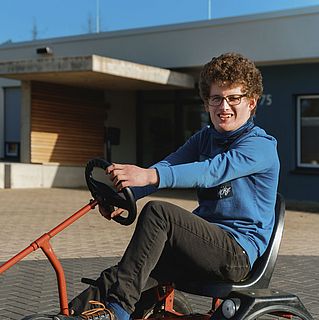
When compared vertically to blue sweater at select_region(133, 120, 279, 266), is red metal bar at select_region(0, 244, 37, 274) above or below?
below

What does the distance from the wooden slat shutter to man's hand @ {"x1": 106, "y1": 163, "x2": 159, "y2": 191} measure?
551 inches

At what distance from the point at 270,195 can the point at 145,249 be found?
0.77 metres

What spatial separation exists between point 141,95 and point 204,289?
16.2 metres

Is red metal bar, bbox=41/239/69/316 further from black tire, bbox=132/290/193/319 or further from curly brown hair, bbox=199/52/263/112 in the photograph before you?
curly brown hair, bbox=199/52/263/112

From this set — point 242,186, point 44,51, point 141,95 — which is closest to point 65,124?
point 44,51

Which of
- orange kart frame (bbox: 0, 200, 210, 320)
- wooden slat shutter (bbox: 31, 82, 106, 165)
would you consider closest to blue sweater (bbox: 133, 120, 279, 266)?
orange kart frame (bbox: 0, 200, 210, 320)

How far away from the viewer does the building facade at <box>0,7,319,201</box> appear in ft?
48.5

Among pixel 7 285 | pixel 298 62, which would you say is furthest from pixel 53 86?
pixel 7 285

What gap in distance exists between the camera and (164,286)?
344cm

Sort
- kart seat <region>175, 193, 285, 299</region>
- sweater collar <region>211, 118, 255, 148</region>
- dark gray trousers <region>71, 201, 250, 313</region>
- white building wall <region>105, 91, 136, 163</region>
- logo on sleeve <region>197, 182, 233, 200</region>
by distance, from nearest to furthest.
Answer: dark gray trousers <region>71, 201, 250, 313</region>
kart seat <region>175, 193, 285, 299</region>
logo on sleeve <region>197, 182, 233, 200</region>
sweater collar <region>211, 118, 255, 148</region>
white building wall <region>105, 91, 136, 163</region>

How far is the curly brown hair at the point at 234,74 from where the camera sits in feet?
10.9

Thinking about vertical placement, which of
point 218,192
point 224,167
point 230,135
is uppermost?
point 230,135

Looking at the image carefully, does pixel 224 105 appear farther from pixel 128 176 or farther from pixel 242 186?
pixel 128 176

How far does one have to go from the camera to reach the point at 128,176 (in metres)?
2.91
